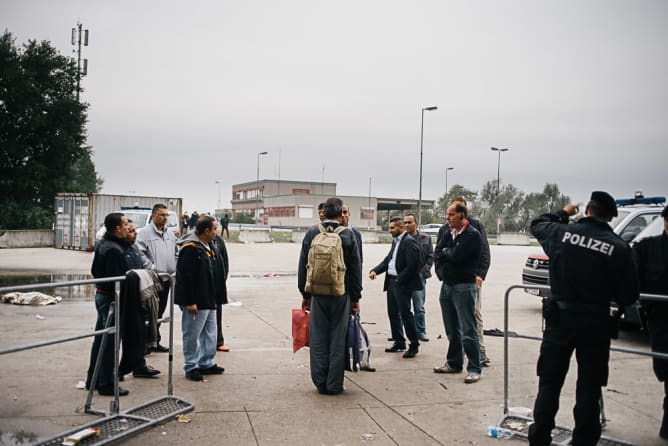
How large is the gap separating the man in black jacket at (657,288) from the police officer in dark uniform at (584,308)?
728 millimetres

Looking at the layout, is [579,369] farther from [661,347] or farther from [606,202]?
[606,202]

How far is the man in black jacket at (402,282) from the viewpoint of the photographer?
7832 mm

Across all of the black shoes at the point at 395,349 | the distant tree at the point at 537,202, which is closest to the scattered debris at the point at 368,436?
the black shoes at the point at 395,349

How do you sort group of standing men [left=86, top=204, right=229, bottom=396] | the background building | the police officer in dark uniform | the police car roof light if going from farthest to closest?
1. the background building
2. the police car roof light
3. group of standing men [left=86, top=204, right=229, bottom=396]
4. the police officer in dark uniform

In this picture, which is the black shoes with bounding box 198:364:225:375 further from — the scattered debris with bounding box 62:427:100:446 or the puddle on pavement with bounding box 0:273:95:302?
the puddle on pavement with bounding box 0:273:95:302

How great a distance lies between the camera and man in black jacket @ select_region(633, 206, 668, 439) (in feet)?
15.3

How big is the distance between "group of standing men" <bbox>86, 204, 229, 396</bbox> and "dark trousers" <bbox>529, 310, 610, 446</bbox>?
3.58 metres

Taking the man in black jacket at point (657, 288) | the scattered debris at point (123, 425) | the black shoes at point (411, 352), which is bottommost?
the scattered debris at point (123, 425)

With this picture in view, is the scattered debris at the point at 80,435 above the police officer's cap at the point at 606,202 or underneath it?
underneath

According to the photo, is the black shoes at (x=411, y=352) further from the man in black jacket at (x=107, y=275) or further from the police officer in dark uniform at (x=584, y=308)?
the man in black jacket at (x=107, y=275)

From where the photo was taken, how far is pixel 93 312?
35.7 ft

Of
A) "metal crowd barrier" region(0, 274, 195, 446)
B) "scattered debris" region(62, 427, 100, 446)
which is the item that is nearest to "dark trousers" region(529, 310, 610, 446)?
"metal crowd barrier" region(0, 274, 195, 446)

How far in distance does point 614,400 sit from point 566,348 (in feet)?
5.94

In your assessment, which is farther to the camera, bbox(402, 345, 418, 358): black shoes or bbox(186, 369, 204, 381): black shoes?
bbox(402, 345, 418, 358): black shoes
